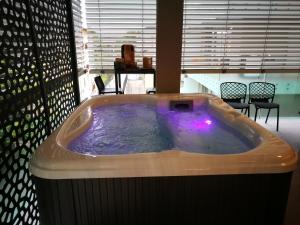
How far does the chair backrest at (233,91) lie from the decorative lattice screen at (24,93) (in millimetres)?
2421

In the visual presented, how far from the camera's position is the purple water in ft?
5.75

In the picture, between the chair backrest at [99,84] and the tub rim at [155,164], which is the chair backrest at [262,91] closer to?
the chair backrest at [99,84]

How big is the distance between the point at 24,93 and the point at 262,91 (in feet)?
10.8

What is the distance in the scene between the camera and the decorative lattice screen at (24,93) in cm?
125

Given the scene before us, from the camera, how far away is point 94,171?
1143mm

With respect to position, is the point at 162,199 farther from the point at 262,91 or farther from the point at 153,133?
the point at 262,91

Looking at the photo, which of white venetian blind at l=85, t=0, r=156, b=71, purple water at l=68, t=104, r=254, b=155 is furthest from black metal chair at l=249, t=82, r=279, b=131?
white venetian blind at l=85, t=0, r=156, b=71

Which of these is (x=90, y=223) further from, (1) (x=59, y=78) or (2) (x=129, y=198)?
(1) (x=59, y=78)

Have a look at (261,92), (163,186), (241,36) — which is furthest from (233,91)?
(163,186)

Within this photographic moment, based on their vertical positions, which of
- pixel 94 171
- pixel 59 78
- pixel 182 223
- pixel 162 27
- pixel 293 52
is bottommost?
pixel 182 223

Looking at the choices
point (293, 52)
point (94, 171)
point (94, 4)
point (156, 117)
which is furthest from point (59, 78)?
point (293, 52)

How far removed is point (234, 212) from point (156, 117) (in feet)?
4.24

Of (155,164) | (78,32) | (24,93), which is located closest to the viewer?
(155,164)

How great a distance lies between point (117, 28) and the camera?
3338 mm
